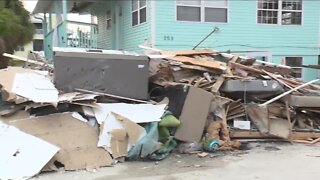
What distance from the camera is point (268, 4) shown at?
613 inches

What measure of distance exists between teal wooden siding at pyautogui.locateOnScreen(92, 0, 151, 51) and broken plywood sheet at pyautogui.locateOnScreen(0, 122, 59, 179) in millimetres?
8223

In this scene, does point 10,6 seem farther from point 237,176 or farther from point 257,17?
point 237,176

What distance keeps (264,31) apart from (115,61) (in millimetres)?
9338

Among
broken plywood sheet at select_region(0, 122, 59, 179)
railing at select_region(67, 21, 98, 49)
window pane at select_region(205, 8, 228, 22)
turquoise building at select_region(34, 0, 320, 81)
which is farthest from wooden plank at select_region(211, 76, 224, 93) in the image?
railing at select_region(67, 21, 98, 49)

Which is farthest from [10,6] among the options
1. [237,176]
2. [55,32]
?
[237,176]

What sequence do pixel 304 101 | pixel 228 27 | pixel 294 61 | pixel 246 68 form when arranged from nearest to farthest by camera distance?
pixel 304 101, pixel 246 68, pixel 228 27, pixel 294 61

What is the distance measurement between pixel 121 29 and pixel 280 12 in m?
6.55

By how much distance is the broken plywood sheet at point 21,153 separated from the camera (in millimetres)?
5754

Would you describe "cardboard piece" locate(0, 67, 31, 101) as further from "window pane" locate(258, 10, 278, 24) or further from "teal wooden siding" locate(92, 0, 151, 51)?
"window pane" locate(258, 10, 278, 24)

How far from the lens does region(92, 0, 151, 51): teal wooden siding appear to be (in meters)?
14.6

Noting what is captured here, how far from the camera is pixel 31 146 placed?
6113mm

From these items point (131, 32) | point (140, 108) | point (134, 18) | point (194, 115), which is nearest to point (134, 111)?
point (140, 108)

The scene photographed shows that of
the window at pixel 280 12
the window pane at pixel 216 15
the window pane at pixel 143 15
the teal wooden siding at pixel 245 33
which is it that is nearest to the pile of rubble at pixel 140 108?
the teal wooden siding at pixel 245 33

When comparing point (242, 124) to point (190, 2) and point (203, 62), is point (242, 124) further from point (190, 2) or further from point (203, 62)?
point (190, 2)
